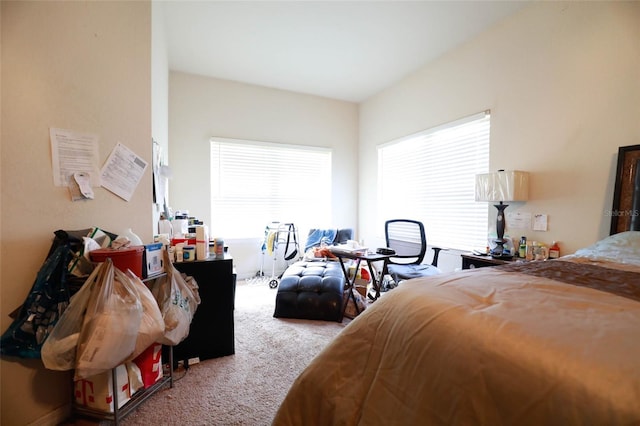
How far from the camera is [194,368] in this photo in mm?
1910

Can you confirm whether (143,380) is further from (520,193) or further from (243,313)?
(520,193)

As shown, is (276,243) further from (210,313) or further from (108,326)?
Result: (108,326)

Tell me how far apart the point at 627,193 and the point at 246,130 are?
4.21 metres

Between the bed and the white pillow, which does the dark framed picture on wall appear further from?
the bed

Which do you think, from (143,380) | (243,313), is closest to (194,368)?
(143,380)

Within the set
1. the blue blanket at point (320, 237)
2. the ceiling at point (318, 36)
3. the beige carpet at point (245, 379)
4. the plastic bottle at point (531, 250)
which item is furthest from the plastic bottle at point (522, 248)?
the blue blanket at point (320, 237)

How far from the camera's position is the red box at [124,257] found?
1.33 metres

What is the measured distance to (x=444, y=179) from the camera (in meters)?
3.44

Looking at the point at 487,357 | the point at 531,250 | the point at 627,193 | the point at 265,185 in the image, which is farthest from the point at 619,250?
the point at 265,185

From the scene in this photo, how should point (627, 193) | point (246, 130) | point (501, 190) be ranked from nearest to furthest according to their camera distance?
point (627, 193)
point (501, 190)
point (246, 130)

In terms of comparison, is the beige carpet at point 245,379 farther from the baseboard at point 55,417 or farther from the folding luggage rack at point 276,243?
the folding luggage rack at point 276,243

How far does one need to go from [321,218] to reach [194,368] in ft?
10.7

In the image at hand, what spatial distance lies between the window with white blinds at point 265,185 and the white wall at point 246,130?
89 mm

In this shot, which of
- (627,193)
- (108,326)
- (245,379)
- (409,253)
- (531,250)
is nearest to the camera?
(108,326)
